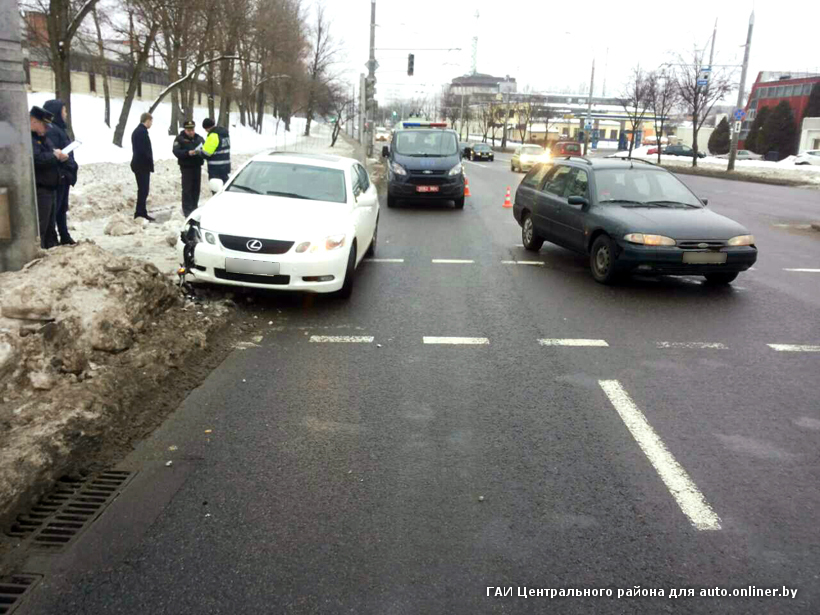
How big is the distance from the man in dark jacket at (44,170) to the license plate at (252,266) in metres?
2.48

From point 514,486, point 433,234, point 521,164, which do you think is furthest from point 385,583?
point 521,164

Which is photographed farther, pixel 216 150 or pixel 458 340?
pixel 216 150

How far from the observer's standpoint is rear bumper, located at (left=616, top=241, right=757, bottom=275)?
8609 mm

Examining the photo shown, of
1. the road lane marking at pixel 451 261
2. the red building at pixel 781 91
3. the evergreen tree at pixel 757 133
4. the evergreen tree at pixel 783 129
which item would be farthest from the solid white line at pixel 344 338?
the red building at pixel 781 91

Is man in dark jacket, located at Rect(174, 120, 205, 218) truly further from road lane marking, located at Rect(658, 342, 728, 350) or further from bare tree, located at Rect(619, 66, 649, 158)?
bare tree, located at Rect(619, 66, 649, 158)

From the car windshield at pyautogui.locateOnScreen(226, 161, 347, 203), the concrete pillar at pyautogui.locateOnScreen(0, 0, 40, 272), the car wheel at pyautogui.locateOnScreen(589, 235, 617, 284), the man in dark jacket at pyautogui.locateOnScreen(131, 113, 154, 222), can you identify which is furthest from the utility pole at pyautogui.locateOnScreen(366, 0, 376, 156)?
the concrete pillar at pyautogui.locateOnScreen(0, 0, 40, 272)

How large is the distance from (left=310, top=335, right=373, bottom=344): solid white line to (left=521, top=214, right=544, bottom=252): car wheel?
5.58 meters

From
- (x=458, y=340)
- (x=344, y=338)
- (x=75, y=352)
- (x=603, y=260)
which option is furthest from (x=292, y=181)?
(x=75, y=352)

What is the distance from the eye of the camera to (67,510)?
3.61 metres

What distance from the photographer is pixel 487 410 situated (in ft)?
16.4

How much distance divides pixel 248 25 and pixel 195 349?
34222mm

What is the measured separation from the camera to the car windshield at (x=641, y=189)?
32.4 ft

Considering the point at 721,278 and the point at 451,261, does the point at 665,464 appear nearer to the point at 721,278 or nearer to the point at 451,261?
the point at 721,278

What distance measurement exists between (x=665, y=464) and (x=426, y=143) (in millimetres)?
16224
